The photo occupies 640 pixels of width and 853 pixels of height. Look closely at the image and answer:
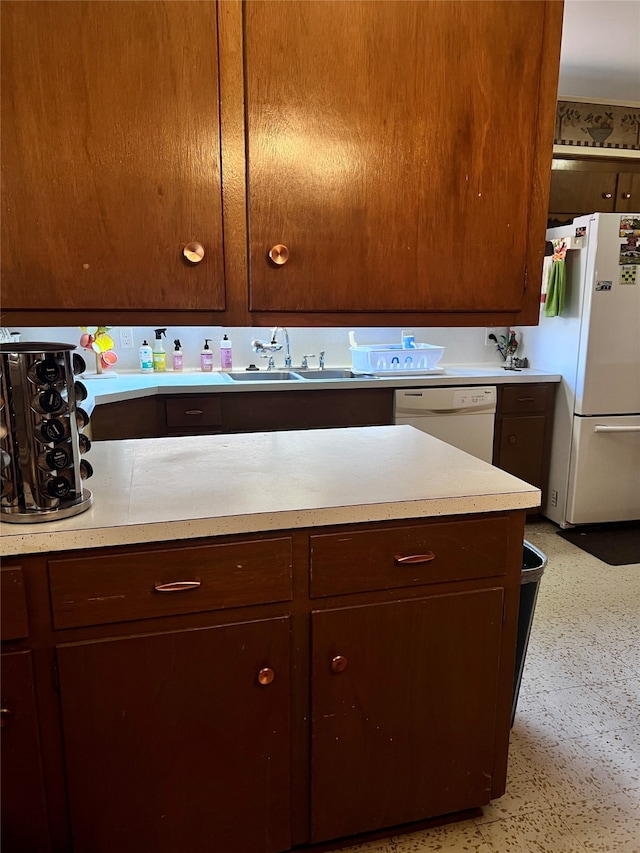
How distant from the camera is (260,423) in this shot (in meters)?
3.13

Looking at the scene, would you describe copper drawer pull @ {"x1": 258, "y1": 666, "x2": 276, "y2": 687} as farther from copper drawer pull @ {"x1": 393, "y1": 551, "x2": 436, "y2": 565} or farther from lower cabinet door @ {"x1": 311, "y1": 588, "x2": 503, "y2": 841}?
copper drawer pull @ {"x1": 393, "y1": 551, "x2": 436, "y2": 565}

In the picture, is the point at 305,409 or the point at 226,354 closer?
the point at 305,409

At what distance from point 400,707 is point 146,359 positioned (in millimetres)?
2651

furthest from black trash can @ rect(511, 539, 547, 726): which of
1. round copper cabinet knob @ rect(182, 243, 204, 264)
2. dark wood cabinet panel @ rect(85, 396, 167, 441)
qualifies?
dark wood cabinet panel @ rect(85, 396, 167, 441)

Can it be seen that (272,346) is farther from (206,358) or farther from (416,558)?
(416,558)

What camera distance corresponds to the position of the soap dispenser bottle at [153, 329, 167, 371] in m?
3.50

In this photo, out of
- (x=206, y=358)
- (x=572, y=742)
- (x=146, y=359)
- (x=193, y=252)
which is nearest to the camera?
(x=193, y=252)

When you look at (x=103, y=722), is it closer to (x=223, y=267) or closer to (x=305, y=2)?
(x=223, y=267)

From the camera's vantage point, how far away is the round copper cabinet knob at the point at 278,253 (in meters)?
1.29

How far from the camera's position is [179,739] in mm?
1243

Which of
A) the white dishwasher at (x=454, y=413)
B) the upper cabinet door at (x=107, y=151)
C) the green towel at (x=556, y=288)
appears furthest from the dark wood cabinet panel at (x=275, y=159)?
the green towel at (x=556, y=288)

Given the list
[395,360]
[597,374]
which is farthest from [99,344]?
[597,374]

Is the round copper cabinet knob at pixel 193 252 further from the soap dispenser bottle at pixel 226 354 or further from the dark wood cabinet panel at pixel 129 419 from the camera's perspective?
the soap dispenser bottle at pixel 226 354

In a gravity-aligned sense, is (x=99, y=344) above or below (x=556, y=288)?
below
